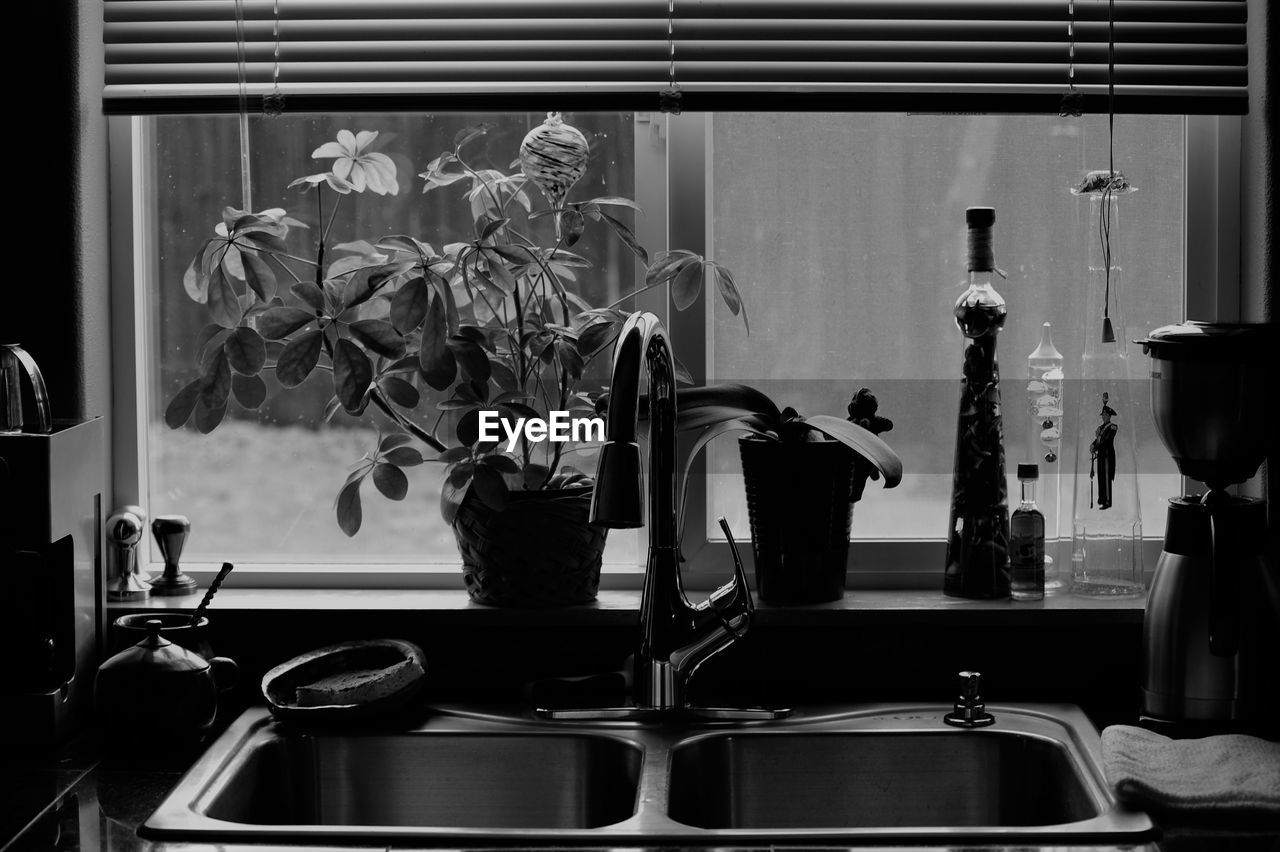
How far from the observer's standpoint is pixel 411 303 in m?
1.63

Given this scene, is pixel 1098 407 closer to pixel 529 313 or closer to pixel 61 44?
pixel 529 313

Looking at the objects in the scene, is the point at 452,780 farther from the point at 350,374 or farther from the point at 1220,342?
the point at 1220,342

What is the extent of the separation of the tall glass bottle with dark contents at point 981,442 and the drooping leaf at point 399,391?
0.72 metres

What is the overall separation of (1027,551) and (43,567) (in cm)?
123

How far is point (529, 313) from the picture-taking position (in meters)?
1.81

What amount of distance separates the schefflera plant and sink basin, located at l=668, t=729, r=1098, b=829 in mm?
432

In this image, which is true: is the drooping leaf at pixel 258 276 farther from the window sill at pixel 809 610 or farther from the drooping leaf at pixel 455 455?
the window sill at pixel 809 610

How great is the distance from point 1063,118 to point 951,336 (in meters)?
0.34

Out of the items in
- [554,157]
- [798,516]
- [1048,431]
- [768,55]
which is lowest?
[798,516]

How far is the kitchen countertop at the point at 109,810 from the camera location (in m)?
1.27

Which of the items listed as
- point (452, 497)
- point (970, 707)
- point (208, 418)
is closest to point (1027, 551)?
point (970, 707)

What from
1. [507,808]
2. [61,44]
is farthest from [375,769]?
[61,44]

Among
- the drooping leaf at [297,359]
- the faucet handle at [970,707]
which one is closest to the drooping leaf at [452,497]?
the drooping leaf at [297,359]

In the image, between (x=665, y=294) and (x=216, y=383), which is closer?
(x=216, y=383)
